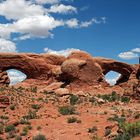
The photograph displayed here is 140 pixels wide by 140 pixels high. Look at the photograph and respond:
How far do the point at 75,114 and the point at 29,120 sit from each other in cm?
402

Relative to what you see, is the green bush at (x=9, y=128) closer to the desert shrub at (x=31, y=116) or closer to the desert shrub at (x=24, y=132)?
the desert shrub at (x=24, y=132)

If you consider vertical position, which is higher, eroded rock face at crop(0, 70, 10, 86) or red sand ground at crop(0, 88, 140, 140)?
eroded rock face at crop(0, 70, 10, 86)

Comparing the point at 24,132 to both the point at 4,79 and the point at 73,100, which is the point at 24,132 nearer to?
the point at 73,100

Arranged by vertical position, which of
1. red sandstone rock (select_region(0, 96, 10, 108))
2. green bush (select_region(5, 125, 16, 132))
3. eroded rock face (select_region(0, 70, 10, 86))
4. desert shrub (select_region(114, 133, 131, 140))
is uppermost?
eroded rock face (select_region(0, 70, 10, 86))

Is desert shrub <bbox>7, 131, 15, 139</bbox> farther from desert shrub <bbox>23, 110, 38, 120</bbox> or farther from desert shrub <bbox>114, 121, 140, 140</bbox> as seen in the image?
desert shrub <bbox>114, 121, 140, 140</bbox>

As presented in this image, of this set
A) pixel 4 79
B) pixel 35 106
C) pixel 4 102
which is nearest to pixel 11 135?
pixel 35 106

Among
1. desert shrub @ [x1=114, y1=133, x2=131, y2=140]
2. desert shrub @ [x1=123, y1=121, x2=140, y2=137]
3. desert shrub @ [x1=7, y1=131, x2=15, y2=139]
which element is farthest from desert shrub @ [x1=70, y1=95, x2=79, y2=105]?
desert shrub @ [x1=114, y1=133, x2=131, y2=140]

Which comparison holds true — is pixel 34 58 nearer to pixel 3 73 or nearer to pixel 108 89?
pixel 3 73

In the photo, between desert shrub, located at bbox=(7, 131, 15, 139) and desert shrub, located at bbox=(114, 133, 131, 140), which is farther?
desert shrub, located at bbox=(7, 131, 15, 139)

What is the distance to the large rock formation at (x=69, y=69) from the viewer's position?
46594 millimetres

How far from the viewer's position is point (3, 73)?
1941 inches

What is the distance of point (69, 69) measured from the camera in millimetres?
46406

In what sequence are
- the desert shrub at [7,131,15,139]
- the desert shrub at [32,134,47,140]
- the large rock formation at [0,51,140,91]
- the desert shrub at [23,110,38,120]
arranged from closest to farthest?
the desert shrub at [32,134,47,140] < the desert shrub at [7,131,15,139] < the desert shrub at [23,110,38,120] < the large rock formation at [0,51,140,91]

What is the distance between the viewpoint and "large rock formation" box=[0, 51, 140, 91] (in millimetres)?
46594
